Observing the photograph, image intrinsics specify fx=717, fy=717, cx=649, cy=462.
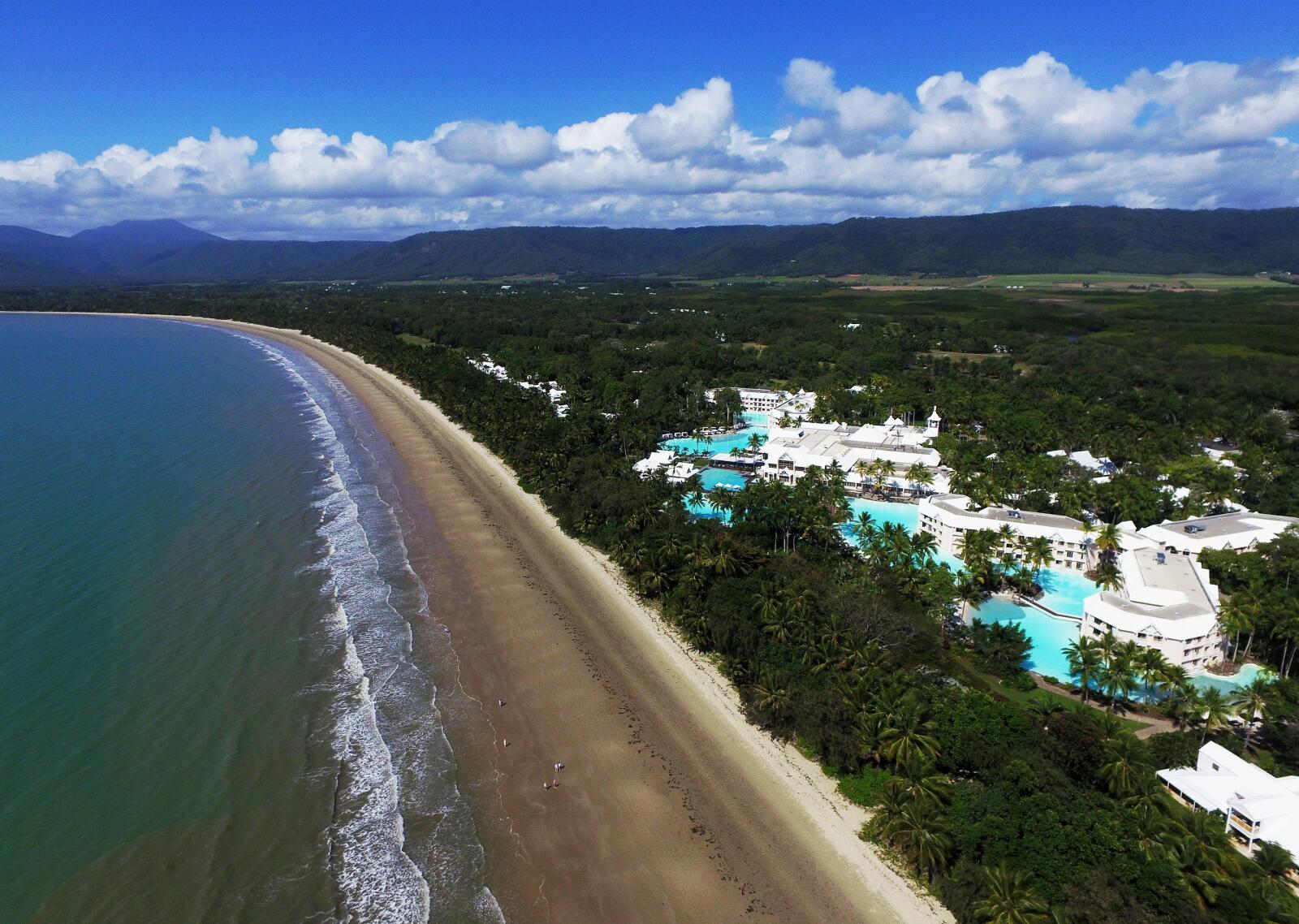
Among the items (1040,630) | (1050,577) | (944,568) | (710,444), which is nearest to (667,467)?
(710,444)

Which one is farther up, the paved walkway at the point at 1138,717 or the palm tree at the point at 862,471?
the palm tree at the point at 862,471

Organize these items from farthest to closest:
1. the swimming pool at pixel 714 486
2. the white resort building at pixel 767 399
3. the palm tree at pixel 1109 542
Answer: the white resort building at pixel 767 399, the swimming pool at pixel 714 486, the palm tree at pixel 1109 542

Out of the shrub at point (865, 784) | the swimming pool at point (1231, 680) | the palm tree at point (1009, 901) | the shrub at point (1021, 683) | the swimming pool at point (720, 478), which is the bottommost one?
the swimming pool at point (1231, 680)


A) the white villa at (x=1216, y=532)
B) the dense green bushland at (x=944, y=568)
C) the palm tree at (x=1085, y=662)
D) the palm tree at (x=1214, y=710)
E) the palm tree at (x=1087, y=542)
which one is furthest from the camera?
the palm tree at (x=1087, y=542)

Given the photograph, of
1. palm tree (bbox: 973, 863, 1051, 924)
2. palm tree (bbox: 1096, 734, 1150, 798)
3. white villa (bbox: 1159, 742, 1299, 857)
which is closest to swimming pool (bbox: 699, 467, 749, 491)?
palm tree (bbox: 1096, 734, 1150, 798)

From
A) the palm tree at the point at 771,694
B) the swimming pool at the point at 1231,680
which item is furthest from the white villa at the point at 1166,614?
the palm tree at the point at 771,694

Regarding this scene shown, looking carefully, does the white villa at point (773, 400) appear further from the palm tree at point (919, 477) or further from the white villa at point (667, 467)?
the palm tree at point (919, 477)

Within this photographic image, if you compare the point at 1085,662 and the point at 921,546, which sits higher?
the point at 921,546

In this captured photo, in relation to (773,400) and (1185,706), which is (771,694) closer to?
(1185,706)
